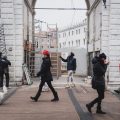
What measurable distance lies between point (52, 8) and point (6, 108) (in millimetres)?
18618

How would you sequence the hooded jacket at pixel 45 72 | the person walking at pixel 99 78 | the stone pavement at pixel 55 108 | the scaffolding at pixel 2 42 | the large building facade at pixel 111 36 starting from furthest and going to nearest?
the scaffolding at pixel 2 42 → the large building facade at pixel 111 36 → the hooded jacket at pixel 45 72 → the person walking at pixel 99 78 → the stone pavement at pixel 55 108

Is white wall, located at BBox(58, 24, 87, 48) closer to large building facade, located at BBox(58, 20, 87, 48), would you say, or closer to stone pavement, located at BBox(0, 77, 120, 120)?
large building facade, located at BBox(58, 20, 87, 48)

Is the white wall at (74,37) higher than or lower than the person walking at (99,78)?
higher

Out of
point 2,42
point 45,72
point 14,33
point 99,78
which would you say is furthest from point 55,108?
point 14,33

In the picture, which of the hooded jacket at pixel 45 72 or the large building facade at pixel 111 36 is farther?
the large building facade at pixel 111 36

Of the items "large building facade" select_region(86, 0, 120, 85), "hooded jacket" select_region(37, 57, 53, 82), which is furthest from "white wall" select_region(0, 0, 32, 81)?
"hooded jacket" select_region(37, 57, 53, 82)

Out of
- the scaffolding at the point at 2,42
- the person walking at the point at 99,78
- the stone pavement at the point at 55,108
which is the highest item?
the scaffolding at the point at 2,42

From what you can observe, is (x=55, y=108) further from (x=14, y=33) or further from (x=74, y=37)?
(x=74, y=37)

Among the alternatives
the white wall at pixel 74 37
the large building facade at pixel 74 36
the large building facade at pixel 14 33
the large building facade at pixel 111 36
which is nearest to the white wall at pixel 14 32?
the large building facade at pixel 14 33

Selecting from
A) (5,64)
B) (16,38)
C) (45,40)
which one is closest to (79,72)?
(45,40)

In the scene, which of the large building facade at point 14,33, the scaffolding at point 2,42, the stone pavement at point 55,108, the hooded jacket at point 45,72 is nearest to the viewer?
A: the stone pavement at point 55,108

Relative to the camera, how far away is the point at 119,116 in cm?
1240

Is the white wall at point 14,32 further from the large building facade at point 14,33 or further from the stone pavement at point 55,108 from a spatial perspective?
the stone pavement at point 55,108

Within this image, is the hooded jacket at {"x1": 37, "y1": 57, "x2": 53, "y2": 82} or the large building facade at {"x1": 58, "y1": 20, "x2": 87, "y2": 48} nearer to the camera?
the hooded jacket at {"x1": 37, "y1": 57, "x2": 53, "y2": 82}
